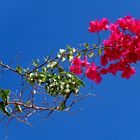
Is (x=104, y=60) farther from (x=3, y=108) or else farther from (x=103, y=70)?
(x=3, y=108)

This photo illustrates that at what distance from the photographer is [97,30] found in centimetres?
214

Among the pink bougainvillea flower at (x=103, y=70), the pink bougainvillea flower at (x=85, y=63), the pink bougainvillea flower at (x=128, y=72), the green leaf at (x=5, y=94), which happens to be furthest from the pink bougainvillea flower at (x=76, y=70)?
the green leaf at (x=5, y=94)

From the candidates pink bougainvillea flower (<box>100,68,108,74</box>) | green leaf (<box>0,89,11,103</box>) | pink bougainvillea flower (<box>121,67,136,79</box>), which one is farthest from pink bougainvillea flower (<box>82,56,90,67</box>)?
green leaf (<box>0,89,11,103</box>)

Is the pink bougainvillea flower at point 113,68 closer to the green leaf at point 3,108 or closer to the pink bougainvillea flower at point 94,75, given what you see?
the pink bougainvillea flower at point 94,75

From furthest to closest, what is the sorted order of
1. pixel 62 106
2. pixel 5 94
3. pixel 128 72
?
pixel 62 106 → pixel 5 94 → pixel 128 72

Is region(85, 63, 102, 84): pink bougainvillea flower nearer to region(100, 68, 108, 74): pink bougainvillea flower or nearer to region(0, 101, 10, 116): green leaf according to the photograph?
region(100, 68, 108, 74): pink bougainvillea flower

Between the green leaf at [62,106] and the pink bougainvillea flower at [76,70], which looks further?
the green leaf at [62,106]

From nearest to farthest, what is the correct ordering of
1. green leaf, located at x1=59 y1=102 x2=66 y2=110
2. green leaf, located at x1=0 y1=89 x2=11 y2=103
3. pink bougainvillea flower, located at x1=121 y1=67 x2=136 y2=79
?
pink bougainvillea flower, located at x1=121 y1=67 x2=136 y2=79, green leaf, located at x1=0 y1=89 x2=11 y2=103, green leaf, located at x1=59 y1=102 x2=66 y2=110

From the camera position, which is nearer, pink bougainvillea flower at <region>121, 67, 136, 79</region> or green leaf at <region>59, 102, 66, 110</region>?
pink bougainvillea flower at <region>121, 67, 136, 79</region>

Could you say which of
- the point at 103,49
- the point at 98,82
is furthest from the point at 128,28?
the point at 98,82

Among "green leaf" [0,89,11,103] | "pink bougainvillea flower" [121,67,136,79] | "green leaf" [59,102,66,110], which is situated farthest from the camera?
"green leaf" [59,102,66,110]

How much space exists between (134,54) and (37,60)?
2.85 ft

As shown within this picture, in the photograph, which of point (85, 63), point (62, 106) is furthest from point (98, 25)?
point (62, 106)

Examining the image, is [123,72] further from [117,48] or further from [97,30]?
[97,30]
